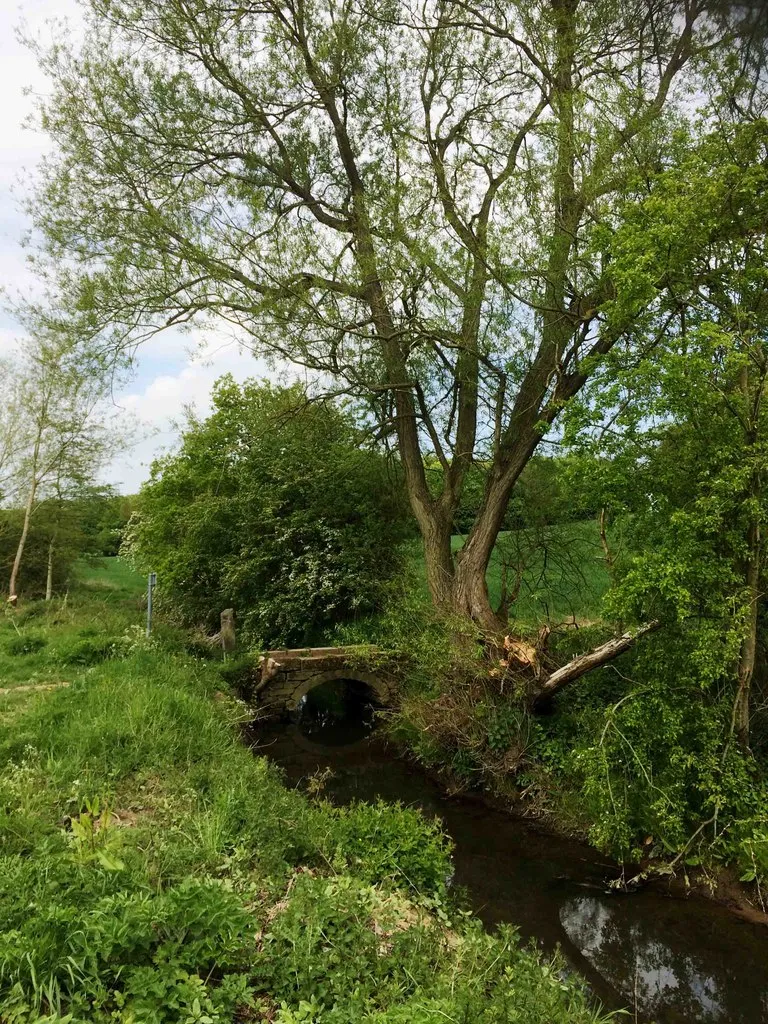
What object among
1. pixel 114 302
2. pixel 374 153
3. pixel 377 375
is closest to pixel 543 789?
pixel 377 375

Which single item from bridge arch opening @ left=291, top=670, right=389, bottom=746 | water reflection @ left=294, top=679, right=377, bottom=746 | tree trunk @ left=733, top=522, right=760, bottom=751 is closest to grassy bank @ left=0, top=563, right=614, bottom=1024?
tree trunk @ left=733, top=522, right=760, bottom=751

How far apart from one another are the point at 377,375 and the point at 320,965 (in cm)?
927

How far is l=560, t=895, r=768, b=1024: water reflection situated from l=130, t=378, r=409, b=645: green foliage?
25.9 feet

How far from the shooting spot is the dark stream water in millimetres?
5586

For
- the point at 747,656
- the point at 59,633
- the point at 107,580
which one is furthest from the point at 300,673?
the point at 107,580

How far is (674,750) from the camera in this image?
6.63m

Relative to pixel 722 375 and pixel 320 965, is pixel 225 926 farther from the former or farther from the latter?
pixel 722 375

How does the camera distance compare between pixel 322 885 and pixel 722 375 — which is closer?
pixel 322 885

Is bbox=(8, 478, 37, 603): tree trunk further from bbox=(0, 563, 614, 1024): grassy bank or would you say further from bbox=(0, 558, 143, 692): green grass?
bbox=(0, 563, 614, 1024): grassy bank

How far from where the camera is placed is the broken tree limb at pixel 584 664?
808 centimetres

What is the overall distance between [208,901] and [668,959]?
5018mm

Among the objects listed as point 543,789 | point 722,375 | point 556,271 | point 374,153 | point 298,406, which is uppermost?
point 374,153

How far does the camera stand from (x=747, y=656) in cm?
675

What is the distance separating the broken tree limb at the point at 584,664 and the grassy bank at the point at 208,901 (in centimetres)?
367
